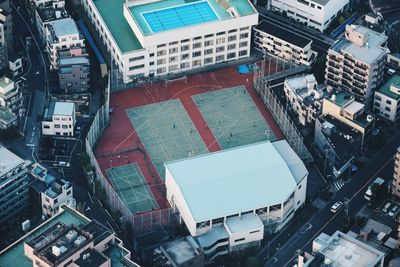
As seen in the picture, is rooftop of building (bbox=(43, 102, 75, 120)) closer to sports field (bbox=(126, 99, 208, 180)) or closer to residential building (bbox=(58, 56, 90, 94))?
residential building (bbox=(58, 56, 90, 94))

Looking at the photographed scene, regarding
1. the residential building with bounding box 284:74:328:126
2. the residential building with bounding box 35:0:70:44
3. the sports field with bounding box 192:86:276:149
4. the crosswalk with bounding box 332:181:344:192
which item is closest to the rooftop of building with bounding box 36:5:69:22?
the residential building with bounding box 35:0:70:44

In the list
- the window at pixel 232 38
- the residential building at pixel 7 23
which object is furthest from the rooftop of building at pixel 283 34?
the residential building at pixel 7 23

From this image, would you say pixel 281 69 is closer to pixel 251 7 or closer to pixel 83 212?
pixel 251 7

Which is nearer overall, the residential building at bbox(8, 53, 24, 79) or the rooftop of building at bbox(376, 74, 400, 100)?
the rooftop of building at bbox(376, 74, 400, 100)

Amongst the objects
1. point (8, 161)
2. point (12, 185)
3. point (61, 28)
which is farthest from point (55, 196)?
point (61, 28)

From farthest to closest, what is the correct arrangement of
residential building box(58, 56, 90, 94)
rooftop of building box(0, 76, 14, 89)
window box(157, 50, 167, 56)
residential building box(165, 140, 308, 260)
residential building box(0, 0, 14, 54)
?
residential building box(0, 0, 14, 54) < window box(157, 50, 167, 56) < residential building box(58, 56, 90, 94) < rooftop of building box(0, 76, 14, 89) < residential building box(165, 140, 308, 260)

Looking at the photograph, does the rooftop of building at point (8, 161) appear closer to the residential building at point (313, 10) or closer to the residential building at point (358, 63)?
the residential building at point (358, 63)
